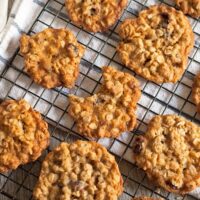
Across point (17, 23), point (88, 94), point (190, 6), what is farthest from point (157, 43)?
point (17, 23)

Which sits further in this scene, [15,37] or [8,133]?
[15,37]

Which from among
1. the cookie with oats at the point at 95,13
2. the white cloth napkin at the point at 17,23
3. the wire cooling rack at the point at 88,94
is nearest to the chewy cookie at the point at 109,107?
the wire cooling rack at the point at 88,94

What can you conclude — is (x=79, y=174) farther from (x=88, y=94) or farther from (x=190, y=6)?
(x=190, y=6)

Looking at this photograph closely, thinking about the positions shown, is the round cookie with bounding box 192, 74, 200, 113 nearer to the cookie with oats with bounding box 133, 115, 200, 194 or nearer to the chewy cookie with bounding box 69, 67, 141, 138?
the cookie with oats with bounding box 133, 115, 200, 194

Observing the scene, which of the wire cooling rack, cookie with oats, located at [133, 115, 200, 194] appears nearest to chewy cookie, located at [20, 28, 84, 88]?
the wire cooling rack

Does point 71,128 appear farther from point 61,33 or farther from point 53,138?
point 61,33

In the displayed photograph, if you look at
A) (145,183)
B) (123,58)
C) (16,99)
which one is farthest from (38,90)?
(145,183)

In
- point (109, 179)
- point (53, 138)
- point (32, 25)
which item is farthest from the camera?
point (32, 25)
